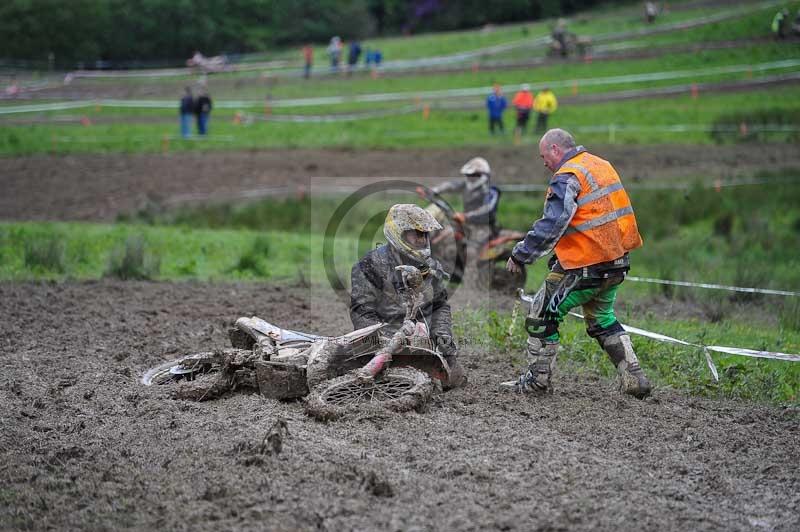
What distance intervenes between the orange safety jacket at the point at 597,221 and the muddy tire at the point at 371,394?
1775mm

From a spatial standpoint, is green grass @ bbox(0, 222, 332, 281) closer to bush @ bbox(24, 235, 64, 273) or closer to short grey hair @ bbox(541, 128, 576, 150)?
bush @ bbox(24, 235, 64, 273)

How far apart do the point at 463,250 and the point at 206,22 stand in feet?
186

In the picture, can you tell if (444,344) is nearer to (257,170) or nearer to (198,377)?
(198,377)

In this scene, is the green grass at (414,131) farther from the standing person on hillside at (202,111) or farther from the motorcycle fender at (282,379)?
the motorcycle fender at (282,379)

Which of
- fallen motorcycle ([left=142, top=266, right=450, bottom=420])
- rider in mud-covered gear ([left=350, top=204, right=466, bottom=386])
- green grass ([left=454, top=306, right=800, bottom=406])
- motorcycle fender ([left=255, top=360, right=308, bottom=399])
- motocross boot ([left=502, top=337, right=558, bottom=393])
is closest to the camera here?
fallen motorcycle ([left=142, top=266, right=450, bottom=420])

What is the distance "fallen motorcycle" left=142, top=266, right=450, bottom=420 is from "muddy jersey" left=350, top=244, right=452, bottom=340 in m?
0.20

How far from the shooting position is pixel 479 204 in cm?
1523

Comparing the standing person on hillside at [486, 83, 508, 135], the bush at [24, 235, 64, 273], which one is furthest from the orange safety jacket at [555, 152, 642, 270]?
the standing person on hillside at [486, 83, 508, 135]

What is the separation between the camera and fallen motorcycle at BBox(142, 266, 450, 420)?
8.22m

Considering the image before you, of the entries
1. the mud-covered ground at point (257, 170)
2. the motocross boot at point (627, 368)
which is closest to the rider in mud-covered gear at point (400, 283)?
the motocross boot at point (627, 368)

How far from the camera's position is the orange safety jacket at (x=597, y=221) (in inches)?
338

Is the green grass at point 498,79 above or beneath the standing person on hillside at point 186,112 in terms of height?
above

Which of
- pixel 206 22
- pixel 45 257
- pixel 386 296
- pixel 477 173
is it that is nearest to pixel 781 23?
pixel 477 173

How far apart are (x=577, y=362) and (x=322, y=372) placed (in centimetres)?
363
